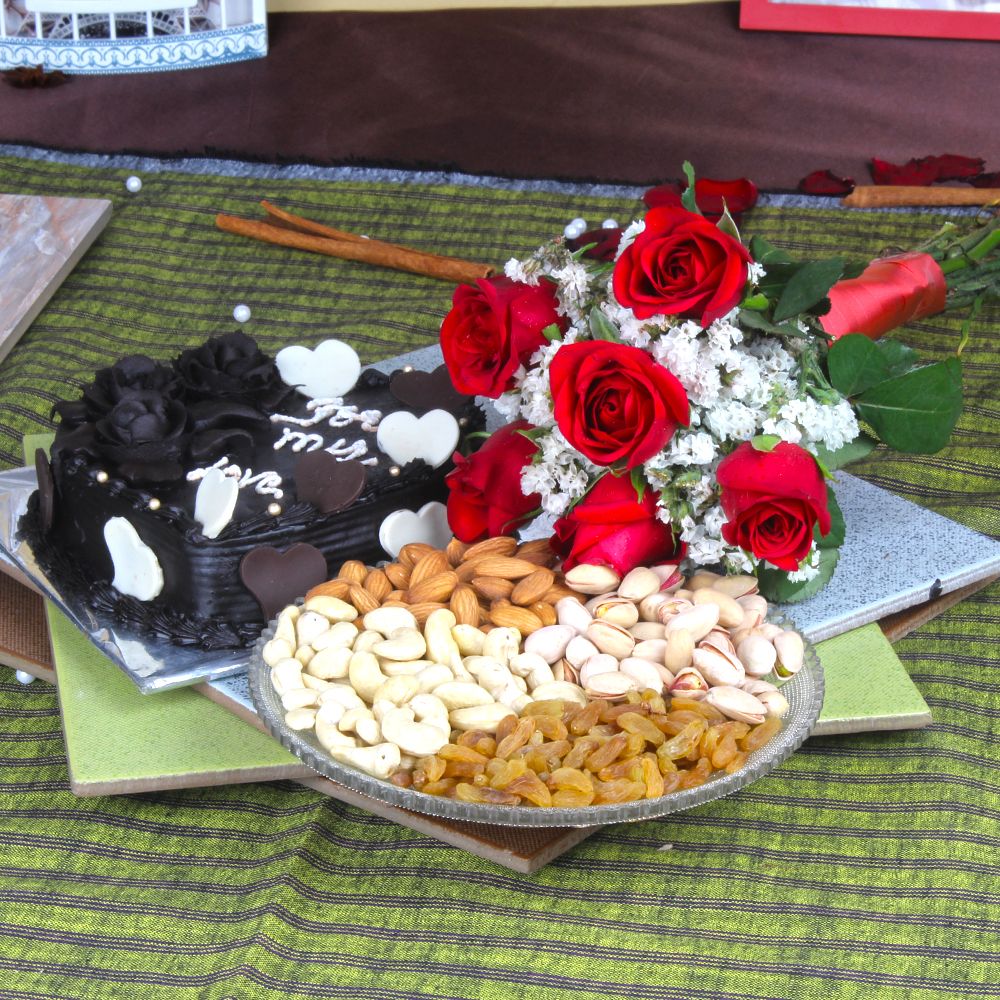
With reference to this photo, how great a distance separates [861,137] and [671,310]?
30.6 inches

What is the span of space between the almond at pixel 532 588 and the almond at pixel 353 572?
0.28 ft

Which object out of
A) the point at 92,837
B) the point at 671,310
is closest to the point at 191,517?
the point at 92,837

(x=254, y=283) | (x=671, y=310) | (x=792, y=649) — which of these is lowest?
(x=254, y=283)

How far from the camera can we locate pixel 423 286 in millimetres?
1294

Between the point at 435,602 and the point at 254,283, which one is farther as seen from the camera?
the point at 254,283

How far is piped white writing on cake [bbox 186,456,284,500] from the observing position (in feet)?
2.53

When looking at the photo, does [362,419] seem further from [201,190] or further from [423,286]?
[201,190]

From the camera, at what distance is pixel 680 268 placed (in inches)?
27.0

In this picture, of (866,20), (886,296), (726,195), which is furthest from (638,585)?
(866,20)

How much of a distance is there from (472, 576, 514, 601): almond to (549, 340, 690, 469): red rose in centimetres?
8

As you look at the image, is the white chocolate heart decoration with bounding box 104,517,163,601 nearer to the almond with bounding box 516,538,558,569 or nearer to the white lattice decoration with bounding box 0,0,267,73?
the almond with bounding box 516,538,558,569

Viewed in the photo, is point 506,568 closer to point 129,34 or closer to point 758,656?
point 758,656

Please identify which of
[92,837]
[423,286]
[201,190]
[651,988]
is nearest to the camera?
[651,988]

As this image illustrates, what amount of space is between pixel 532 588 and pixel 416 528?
137 millimetres
